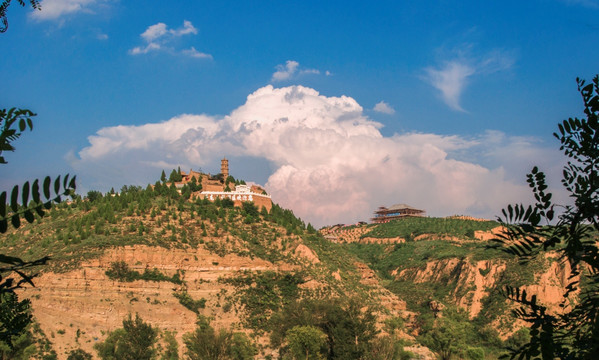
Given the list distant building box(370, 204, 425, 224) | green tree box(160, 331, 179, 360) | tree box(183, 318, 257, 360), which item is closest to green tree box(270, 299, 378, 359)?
tree box(183, 318, 257, 360)

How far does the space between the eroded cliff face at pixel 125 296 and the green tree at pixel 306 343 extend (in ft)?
41.4

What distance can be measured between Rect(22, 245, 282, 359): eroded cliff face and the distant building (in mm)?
99217

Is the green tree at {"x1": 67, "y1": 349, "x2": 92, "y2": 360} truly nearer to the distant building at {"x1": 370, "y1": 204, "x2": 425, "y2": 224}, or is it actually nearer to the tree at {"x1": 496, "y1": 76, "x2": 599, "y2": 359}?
the tree at {"x1": 496, "y1": 76, "x2": 599, "y2": 359}

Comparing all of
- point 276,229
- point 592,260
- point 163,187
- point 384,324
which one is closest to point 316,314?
point 384,324

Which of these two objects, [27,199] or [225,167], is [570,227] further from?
[225,167]

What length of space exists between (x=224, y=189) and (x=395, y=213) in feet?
280

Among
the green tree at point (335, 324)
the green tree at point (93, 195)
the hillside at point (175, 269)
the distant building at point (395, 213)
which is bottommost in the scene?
the green tree at point (335, 324)

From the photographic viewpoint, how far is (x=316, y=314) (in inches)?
2501

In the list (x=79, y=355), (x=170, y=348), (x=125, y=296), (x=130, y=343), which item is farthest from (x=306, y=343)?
(x=125, y=296)

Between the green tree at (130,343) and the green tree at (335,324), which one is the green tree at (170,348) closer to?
the green tree at (130,343)

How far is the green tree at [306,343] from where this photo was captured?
58031 millimetres

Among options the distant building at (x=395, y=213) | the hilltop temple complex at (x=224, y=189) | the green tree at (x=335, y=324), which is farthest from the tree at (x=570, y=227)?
the distant building at (x=395, y=213)

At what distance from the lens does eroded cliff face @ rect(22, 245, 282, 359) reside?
61688 mm

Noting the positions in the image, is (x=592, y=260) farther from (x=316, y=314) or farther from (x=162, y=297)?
(x=162, y=297)
